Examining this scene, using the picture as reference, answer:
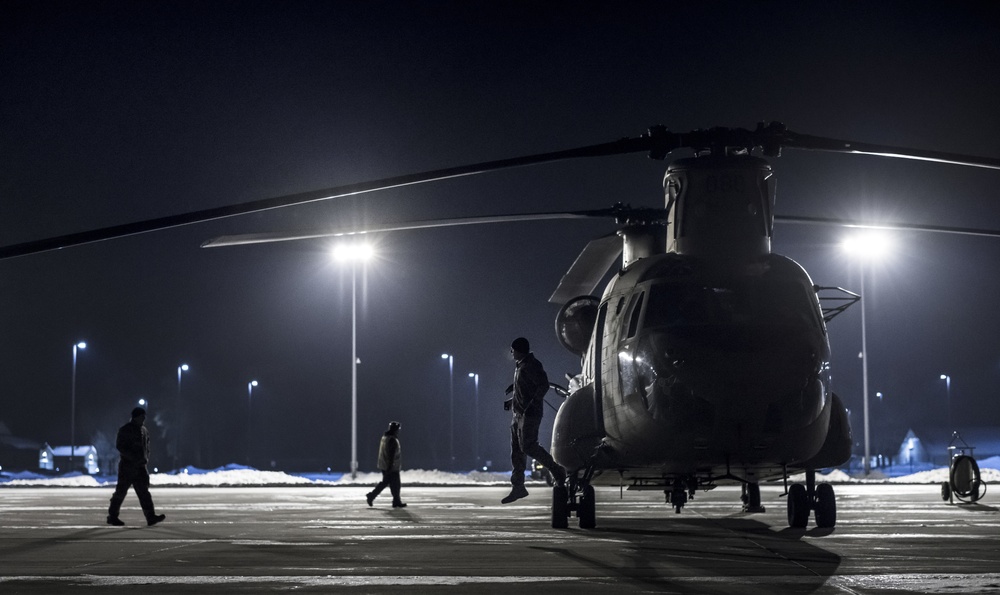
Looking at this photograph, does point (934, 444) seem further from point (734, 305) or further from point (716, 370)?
point (716, 370)

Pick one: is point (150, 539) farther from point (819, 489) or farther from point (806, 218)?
point (806, 218)

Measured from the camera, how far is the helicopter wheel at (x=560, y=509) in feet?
48.1

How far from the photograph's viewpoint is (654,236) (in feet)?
55.5

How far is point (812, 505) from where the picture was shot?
14484 mm

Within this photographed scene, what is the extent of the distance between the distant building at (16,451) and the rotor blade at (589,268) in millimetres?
83417

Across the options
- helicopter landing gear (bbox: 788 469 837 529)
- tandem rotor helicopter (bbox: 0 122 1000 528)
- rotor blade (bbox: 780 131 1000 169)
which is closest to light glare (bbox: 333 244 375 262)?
tandem rotor helicopter (bbox: 0 122 1000 528)

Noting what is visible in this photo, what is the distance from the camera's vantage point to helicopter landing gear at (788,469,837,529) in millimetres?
14273

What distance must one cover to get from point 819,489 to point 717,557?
15.3 feet

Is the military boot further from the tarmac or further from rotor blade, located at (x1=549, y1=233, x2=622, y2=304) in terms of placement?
rotor blade, located at (x1=549, y1=233, x2=622, y2=304)

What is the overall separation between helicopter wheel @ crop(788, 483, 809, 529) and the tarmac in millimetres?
191

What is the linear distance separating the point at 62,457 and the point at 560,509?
102m

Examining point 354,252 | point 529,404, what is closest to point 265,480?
point 354,252

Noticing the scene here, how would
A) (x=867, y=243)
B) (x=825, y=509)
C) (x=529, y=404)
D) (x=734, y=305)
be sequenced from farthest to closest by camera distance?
(x=867, y=243), (x=529, y=404), (x=825, y=509), (x=734, y=305)

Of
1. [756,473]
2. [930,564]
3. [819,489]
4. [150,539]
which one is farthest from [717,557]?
[150,539]
